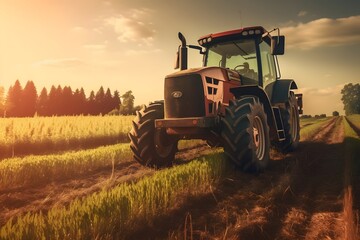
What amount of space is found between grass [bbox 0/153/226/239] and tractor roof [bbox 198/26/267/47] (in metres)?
3.71

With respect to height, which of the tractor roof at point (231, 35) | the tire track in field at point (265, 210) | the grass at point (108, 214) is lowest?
the tire track in field at point (265, 210)

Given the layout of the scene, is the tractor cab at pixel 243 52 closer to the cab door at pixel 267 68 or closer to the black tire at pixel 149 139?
the cab door at pixel 267 68

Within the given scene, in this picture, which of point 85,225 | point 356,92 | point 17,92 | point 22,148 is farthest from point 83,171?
point 356,92

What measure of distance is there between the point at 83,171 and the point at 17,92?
7456cm

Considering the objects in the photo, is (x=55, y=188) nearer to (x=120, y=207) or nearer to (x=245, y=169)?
(x=120, y=207)

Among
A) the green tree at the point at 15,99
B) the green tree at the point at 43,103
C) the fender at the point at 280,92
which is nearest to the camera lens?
the fender at the point at 280,92

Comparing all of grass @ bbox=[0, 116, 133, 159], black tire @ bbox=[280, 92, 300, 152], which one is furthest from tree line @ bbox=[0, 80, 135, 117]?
black tire @ bbox=[280, 92, 300, 152]

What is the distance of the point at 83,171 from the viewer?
711cm

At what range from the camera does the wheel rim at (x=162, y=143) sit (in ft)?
21.2

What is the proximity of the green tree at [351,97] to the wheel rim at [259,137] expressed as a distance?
116 meters

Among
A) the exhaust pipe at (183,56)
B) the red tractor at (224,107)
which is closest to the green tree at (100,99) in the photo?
the red tractor at (224,107)

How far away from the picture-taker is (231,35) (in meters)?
7.08

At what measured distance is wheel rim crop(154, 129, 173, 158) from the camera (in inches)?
254

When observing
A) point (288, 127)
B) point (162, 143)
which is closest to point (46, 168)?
point (162, 143)
